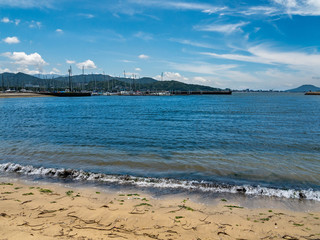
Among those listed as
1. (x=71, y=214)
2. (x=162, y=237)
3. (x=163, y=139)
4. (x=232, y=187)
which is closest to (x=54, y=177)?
(x=71, y=214)

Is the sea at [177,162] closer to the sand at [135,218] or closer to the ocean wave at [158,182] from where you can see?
the ocean wave at [158,182]

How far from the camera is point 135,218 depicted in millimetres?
7395

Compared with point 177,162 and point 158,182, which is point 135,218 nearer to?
point 158,182

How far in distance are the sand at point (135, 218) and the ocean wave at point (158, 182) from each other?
1360mm

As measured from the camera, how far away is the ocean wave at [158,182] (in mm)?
10171

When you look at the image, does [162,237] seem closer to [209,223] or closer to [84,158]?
[209,223]

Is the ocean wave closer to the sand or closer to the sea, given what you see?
the sea

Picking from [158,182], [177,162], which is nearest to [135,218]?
[158,182]

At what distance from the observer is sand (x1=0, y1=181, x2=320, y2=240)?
628cm

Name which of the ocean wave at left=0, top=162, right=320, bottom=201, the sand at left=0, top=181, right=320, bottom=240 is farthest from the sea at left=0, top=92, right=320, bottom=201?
the sand at left=0, top=181, right=320, bottom=240

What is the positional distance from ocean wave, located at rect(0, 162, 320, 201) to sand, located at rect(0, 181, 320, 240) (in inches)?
53.5

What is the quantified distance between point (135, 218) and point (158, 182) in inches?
158

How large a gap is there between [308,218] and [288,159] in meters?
8.53

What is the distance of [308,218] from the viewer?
793cm
